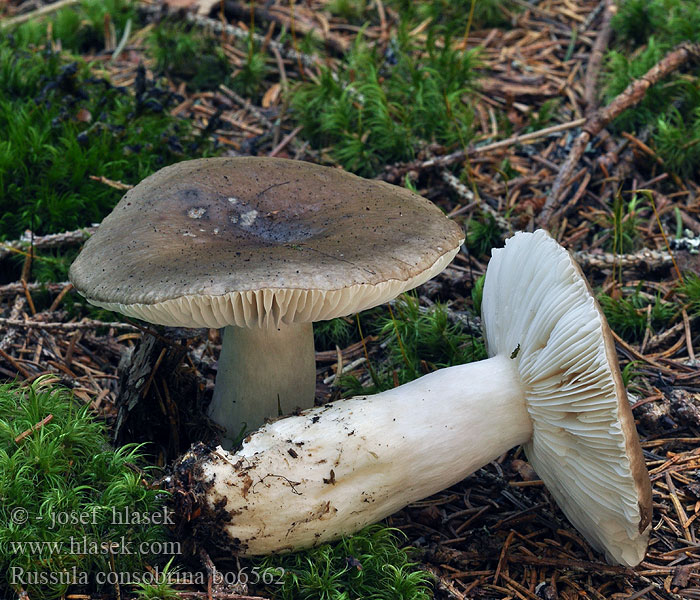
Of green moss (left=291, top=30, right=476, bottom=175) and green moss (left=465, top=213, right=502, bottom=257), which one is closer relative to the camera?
green moss (left=465, top=213, right=502, bottom=257)

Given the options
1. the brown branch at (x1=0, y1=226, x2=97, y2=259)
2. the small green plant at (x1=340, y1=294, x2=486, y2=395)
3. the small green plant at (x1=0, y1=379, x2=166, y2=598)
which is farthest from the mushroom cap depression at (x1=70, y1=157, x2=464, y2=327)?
the brown branch at (x1=0, y1=226, x2=97, y2=259)

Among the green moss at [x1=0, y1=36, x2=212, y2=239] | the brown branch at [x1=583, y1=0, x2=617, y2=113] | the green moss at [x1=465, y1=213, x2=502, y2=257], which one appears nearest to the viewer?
the green moss at [x1=0, y1=36, x2=212, y2=239]

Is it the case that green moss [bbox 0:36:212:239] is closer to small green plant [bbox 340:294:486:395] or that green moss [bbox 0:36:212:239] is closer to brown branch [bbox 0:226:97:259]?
brown branch [bbox 0:226:97:259]

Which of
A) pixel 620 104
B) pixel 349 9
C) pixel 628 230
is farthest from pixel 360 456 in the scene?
pixel 349 9

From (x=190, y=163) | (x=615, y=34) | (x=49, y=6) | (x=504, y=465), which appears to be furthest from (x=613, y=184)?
(x=49, y=6)

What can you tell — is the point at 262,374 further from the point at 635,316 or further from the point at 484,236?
the point at 635,316

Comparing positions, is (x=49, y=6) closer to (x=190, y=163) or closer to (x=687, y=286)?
(x=190, y=163)

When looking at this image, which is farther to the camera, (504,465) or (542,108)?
(542,108)
